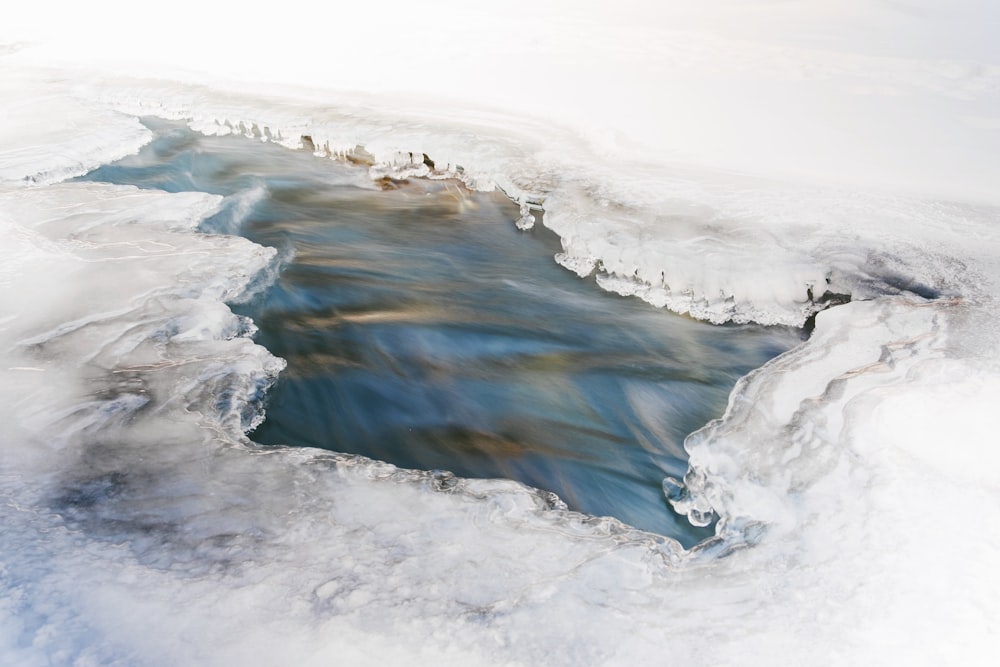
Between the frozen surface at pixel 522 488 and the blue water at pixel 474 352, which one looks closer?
the frozen surface at pixel 522 488

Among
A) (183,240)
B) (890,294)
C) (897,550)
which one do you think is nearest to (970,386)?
(890,294)

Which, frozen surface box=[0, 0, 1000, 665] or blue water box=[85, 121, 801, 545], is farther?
blue water box=[85, 121, 801, 545]

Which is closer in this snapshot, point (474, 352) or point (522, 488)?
point (522, 488)

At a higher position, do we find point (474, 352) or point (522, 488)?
point (474, 352)
